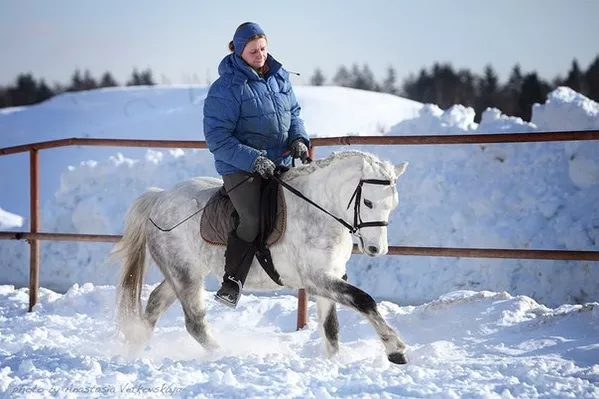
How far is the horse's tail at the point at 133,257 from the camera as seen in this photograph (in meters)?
5.59

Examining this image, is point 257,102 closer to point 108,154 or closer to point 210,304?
point 210,304

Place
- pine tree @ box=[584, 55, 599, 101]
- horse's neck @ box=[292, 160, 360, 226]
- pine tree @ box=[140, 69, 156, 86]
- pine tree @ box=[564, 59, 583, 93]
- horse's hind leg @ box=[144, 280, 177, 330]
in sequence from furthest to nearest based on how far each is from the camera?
pine tree @ box=[140, 69, 156, 86] < pine tree @ box=[564, 59, 583, 93] < pine tree @ box=[584, 55, 599, 101] < horse's hind leg @ box=[144, 280, 177, 330] < horse's neck @ box=[292, 160, 360, 226]

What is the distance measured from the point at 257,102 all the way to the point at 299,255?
0.91 meters

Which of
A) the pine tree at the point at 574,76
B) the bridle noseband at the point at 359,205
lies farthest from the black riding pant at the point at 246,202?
the pine tree at the point at 574,76

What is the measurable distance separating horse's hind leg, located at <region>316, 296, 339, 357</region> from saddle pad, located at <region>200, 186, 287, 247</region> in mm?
481

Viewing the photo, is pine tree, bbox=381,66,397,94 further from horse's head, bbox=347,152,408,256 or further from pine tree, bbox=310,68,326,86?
horse's head, bbox=347,152,408,256

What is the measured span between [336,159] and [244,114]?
0.60 metres

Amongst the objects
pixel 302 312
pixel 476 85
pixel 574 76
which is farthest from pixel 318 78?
pixel 302 312

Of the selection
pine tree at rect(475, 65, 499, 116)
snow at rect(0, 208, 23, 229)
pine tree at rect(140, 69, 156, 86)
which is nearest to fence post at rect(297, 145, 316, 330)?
snow at rect(0, 208, 23, 229)

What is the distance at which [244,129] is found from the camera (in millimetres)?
4766

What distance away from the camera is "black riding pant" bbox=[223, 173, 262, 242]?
15.4 feet

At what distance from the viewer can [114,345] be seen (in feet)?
18.4

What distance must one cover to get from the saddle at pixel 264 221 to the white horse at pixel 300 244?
0.04 metres

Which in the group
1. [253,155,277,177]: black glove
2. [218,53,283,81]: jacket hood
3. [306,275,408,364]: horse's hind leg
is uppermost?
[218,53,283,81]: jacket hood
